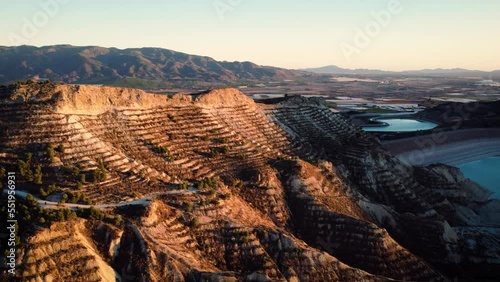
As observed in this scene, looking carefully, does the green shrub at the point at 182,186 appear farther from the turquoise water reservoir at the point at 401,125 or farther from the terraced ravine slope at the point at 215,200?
the turquoise water reservoir at the point at 401,125

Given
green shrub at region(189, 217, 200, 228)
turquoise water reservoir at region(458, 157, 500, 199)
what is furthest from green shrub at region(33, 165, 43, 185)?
turquoise water reservoir at region(458, 157, 500, 199)

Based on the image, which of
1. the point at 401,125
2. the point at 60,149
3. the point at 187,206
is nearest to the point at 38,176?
the point at 60,149

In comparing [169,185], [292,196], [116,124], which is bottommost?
[292,196]

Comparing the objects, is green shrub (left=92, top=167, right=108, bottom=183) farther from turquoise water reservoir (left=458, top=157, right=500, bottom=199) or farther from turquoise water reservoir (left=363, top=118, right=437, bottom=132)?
A: turquoise water reservoir (left=363, top=118, right=437, bottom=132)

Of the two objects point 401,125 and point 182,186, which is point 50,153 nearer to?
point 182,186

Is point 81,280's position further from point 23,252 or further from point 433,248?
point 433,248

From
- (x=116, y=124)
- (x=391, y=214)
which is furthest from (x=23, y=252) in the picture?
(x=391, y=214)

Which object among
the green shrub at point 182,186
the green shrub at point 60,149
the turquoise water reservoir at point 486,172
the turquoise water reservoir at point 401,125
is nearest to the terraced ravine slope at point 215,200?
the green shrub at point 60,149
